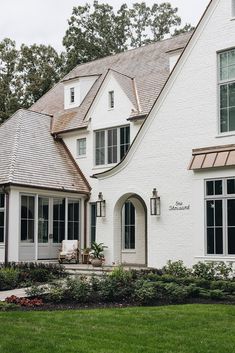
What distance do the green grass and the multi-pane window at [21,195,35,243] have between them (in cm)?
1058

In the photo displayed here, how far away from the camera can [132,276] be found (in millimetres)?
14547

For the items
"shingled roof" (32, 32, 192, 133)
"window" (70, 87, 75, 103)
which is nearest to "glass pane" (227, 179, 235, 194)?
"shingled roof" (32, 32, 192, 133)

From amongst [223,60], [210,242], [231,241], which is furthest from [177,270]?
[223,60]

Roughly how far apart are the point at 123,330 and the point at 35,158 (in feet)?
48.4

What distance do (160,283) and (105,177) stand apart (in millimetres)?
8208

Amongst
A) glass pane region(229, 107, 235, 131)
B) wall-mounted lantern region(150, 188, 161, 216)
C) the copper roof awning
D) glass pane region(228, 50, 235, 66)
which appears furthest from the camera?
wall-mounted lantern region(150, 188, 161, 216)

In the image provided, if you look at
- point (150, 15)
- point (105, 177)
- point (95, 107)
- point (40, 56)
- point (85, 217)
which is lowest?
point (85, 217)

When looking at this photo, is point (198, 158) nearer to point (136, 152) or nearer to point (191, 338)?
point (136, 152)

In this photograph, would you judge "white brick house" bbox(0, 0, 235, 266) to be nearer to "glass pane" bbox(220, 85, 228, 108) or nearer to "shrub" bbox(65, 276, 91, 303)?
"glass pane" bbox(220, 85, 228, 108)

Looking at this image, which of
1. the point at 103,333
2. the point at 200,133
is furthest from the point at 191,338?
the point at 200,133

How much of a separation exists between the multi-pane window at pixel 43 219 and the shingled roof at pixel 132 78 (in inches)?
158

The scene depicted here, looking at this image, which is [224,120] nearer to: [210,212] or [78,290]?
[210,212]

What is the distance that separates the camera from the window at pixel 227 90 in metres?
16.8

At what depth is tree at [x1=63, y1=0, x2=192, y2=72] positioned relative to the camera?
4291 cm
